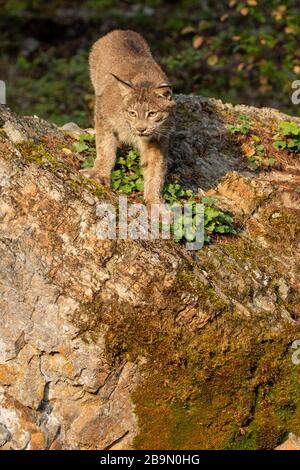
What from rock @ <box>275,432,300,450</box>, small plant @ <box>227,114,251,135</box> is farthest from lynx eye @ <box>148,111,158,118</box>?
rock @ <box>275,432,300,450</box>

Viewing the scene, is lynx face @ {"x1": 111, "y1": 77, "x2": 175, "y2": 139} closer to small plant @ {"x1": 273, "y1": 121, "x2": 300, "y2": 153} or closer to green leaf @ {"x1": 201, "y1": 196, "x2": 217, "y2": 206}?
green leaf @ {"x1": 201, "y1": 196, "x2": 217, "y2": 206}

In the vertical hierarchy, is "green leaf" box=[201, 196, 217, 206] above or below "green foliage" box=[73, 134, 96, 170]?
below

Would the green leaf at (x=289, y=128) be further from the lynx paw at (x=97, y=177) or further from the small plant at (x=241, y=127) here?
the lynx paw at (x=97, y=177)

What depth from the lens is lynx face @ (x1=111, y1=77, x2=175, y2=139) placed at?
21.7 feet

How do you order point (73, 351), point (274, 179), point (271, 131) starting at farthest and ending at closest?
point (271, 131), point (274, 179), point (73, 351)

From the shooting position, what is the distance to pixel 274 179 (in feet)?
23.0

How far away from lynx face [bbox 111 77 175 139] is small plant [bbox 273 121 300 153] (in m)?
1.17

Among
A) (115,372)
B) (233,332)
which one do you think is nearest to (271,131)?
(233,332)

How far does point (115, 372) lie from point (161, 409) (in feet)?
1.32

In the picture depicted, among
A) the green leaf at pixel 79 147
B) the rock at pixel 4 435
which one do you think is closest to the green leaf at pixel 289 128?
the green leaf at pixel 79 147

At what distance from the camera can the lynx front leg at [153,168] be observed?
6.22m

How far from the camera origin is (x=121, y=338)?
17.8 ft

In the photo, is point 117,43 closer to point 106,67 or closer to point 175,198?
point 106,67

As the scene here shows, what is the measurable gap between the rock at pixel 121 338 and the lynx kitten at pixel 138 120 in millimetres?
673
